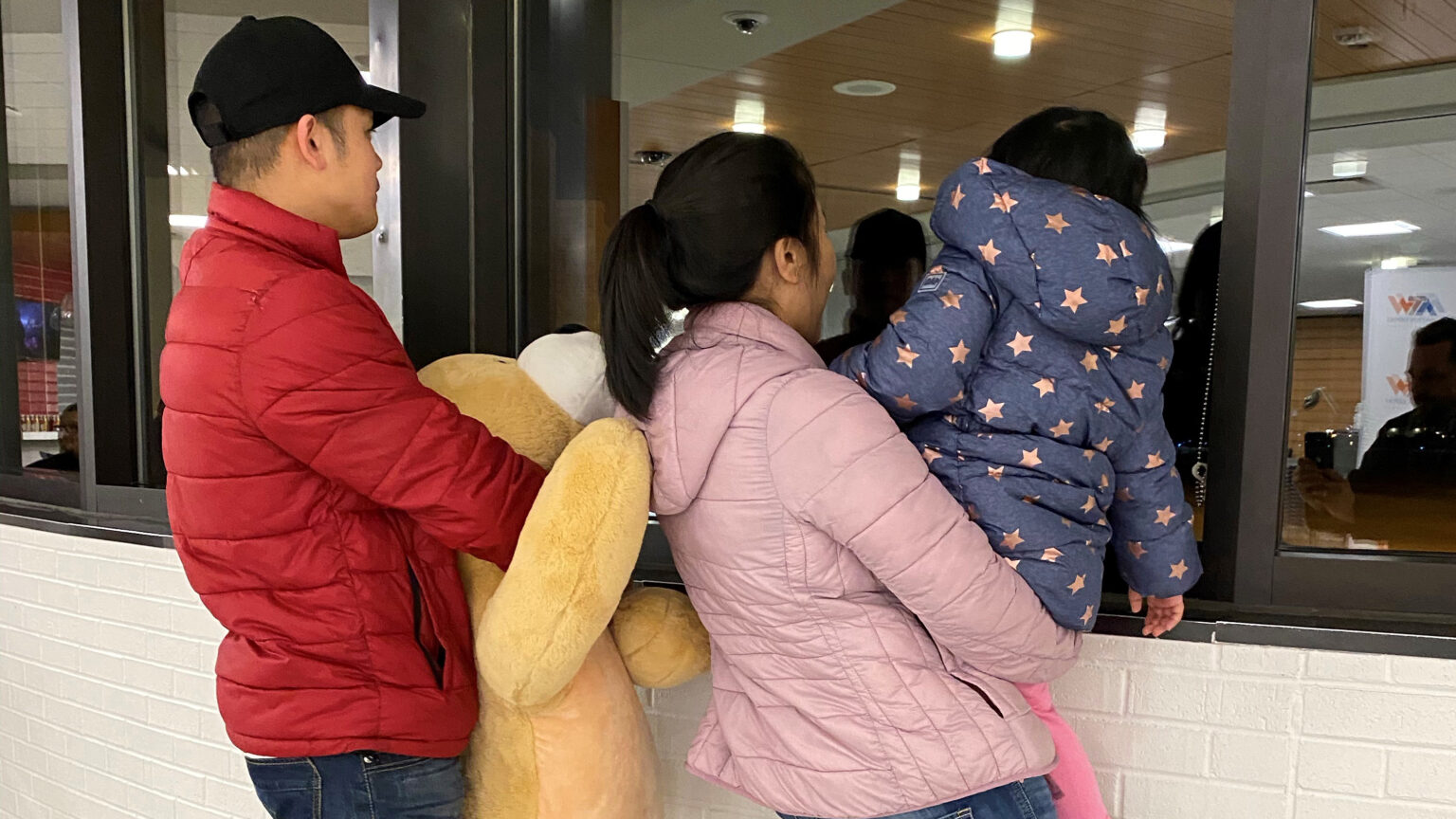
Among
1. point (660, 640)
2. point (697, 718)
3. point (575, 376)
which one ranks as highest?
point (575, 376)

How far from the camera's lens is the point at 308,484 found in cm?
132

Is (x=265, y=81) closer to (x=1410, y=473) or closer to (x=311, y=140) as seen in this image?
(x=311, y=140)

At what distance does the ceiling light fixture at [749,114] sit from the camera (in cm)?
302

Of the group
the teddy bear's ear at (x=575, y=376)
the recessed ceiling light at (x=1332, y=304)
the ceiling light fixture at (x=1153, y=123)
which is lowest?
the teddy bear's ear at (x=575, y=376)

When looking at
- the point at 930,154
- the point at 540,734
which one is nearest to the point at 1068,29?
the point at 930,154

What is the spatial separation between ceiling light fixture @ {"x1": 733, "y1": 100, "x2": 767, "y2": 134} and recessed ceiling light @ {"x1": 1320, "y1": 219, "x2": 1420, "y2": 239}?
1.58 meters

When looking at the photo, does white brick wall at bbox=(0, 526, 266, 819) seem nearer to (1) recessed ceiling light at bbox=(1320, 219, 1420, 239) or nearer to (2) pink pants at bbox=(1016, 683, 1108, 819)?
(2) pink pants at bbox=(1016, 683, 1108, 819)

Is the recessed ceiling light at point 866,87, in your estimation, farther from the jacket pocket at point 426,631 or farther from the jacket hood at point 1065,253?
the jacket pocket at point 426,631

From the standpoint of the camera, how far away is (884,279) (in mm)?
2055

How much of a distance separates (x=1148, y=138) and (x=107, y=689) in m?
2.62

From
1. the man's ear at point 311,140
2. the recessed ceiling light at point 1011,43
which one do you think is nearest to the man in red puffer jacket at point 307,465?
the man's ear at point 311,140

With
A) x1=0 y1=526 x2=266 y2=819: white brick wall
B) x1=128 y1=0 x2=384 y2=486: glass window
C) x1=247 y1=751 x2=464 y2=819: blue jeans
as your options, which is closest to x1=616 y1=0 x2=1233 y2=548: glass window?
x1=128 y1=0 x2=384 y2=486: glass window

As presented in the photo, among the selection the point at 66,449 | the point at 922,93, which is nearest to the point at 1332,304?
the point at 922,93

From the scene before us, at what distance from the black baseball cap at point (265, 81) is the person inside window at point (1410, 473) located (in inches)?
60.6
